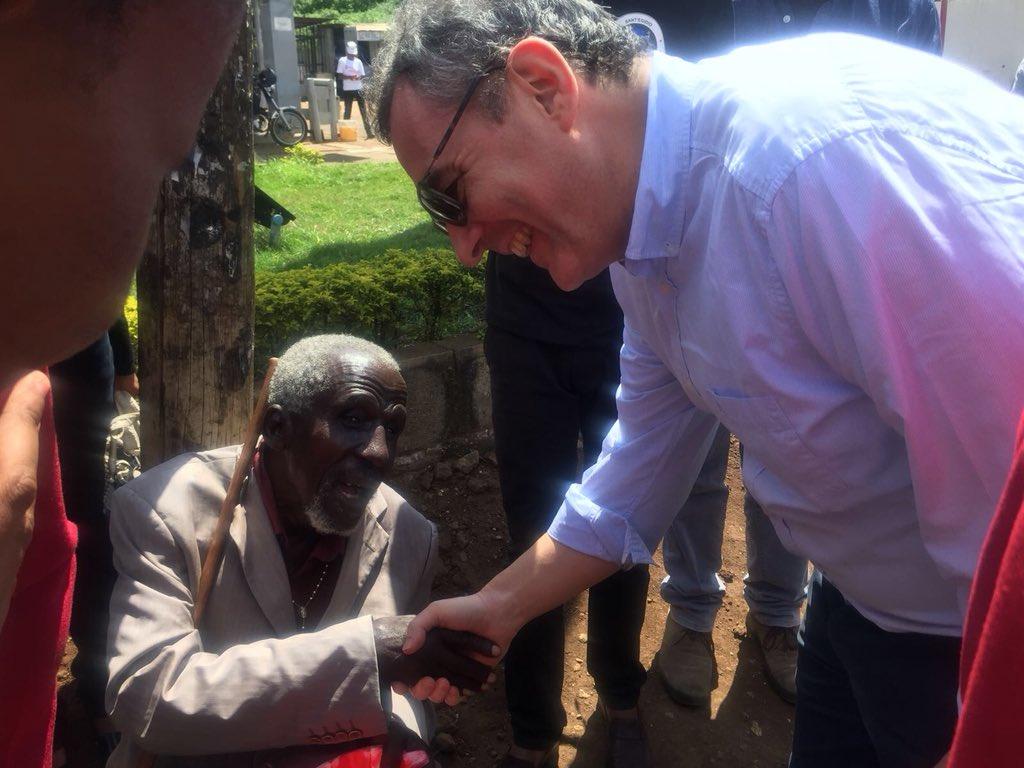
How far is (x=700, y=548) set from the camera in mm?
3721

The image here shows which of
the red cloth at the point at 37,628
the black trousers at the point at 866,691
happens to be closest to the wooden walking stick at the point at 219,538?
the red cloth at the point at 37,628

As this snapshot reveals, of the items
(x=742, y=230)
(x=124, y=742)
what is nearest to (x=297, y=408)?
(x=124, y=742)

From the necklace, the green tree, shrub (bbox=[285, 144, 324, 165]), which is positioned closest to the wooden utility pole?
the necklace

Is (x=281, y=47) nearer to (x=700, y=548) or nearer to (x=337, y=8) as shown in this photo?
(x=337, y=8)

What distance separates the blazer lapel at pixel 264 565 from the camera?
2.63 meters

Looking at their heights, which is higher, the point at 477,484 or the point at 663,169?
the point at 663,169

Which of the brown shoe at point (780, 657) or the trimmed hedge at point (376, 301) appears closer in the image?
the brown shoe at point (780, 657)

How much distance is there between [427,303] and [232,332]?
1867 millimetres

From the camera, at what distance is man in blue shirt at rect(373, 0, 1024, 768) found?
1298mm

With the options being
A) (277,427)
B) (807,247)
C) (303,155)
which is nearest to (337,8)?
(303,155)

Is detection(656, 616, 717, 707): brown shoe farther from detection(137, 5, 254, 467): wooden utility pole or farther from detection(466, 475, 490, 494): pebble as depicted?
detection(137, 5, 254, 467): wooden utility pole

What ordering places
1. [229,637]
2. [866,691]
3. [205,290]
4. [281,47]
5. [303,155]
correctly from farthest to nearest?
[281,47]
[303,155]
[205,290]
[229,637]
[866,691]

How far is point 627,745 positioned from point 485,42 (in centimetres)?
259

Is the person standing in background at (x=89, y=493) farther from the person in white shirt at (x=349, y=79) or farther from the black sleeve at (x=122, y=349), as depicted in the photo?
the person in white shirt at (x=349, y=79)
